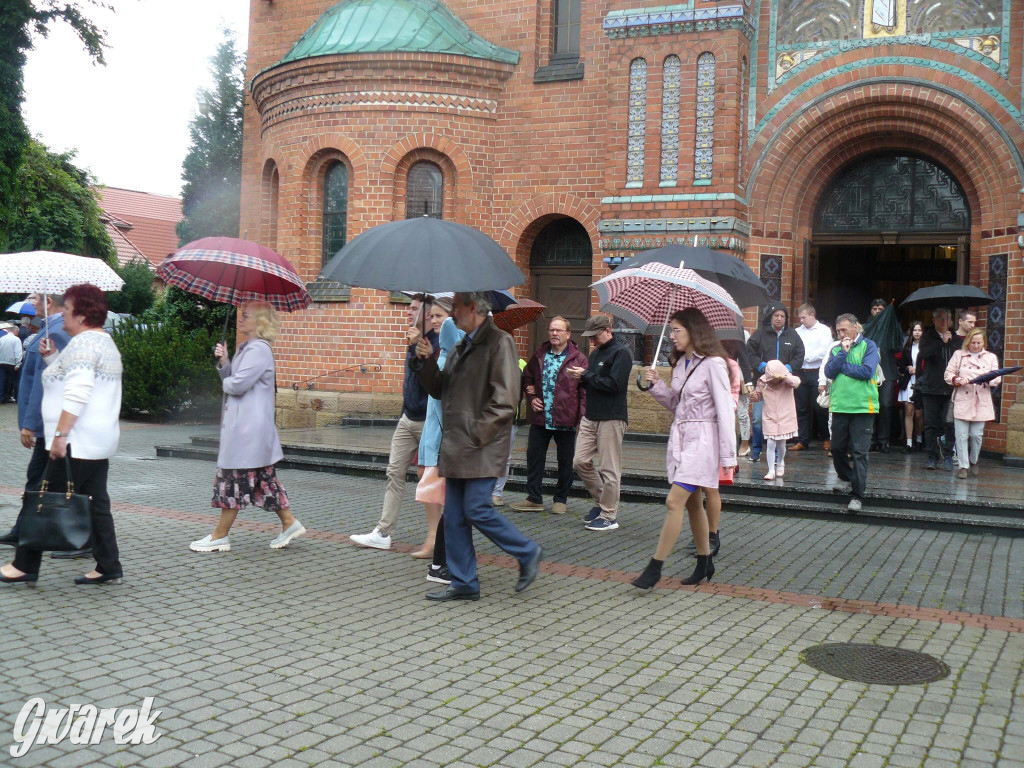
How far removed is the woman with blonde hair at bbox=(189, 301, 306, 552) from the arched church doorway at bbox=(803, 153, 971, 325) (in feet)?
34.3

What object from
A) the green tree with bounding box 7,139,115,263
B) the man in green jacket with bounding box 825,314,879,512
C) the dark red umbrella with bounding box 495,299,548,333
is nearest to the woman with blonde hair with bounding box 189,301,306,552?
the dark red umbrella with bounding box 495,299,548,333

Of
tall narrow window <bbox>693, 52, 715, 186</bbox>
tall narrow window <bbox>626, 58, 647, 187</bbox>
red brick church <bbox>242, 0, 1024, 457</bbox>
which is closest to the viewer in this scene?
red brick church <bbox>242, 0, 1024, 457</bbox>

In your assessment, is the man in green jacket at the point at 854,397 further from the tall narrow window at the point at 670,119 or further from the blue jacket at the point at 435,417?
the tall narrow window at the point at 670,119

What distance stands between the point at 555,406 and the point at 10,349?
688 inches

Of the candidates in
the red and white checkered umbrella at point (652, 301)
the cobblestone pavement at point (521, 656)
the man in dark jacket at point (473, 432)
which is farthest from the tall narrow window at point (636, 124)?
the man in dark jacket at point (473, 432)

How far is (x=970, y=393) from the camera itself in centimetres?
1177

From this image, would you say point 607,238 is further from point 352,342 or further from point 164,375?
point 164,375

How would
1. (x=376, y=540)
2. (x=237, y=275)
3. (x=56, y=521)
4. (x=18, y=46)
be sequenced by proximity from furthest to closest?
(x=18, y=46), (x=376, y=540), (x=237, y=275), (x=56, y=521)

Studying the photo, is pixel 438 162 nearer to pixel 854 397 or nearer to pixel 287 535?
pixel 854 397

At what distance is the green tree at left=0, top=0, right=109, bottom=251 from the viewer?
67.1ft

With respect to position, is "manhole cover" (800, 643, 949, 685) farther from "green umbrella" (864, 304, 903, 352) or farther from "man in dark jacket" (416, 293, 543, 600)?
"green umbrella" (864, 304, 903, 352)

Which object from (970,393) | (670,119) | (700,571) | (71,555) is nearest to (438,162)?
(670,119)

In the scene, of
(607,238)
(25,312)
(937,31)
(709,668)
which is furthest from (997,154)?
(25,312)

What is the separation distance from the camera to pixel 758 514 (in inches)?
418
